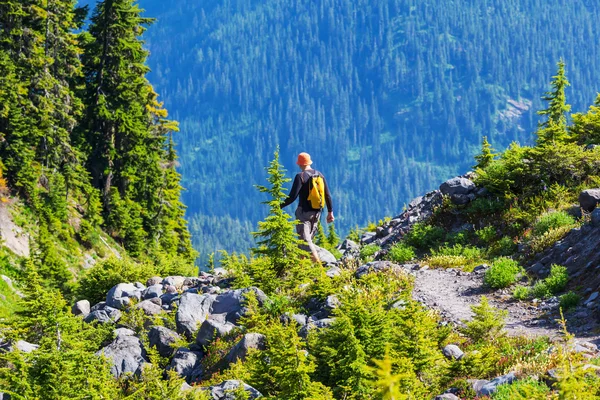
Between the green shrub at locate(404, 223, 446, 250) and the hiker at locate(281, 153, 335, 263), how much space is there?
3.08 meters

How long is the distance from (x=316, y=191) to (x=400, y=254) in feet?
10.7

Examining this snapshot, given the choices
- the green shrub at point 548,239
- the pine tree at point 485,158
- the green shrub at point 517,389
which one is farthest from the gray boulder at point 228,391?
the pine tree at point 485,158

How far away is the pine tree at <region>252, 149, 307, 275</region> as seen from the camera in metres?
14.8

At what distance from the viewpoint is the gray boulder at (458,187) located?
19.3m

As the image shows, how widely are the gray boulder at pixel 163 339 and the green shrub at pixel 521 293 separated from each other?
6679 millimetres

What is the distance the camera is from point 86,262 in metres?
36.2

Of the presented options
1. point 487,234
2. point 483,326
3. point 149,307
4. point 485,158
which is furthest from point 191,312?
point 485,158

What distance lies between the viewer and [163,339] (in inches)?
558

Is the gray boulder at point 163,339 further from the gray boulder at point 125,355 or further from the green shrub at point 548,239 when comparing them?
the green shrub at point 548,239

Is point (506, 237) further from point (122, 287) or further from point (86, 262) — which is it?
point (86, 262)

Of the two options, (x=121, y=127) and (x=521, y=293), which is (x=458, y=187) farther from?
(x=121, y=127)

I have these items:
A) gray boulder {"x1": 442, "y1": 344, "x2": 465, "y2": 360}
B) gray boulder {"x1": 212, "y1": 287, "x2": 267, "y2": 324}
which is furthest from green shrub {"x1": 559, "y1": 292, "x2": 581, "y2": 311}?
gray boulder {"x1": 212, "y1": 287, "x2": 267, "y2": 324}

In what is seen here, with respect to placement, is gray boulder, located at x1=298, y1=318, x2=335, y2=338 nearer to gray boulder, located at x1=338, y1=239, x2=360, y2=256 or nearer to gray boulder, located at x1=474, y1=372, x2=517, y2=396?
gray boulder, located at x1=474, y1=372, x2=517, y2=396

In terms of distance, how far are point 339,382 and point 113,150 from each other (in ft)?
111
